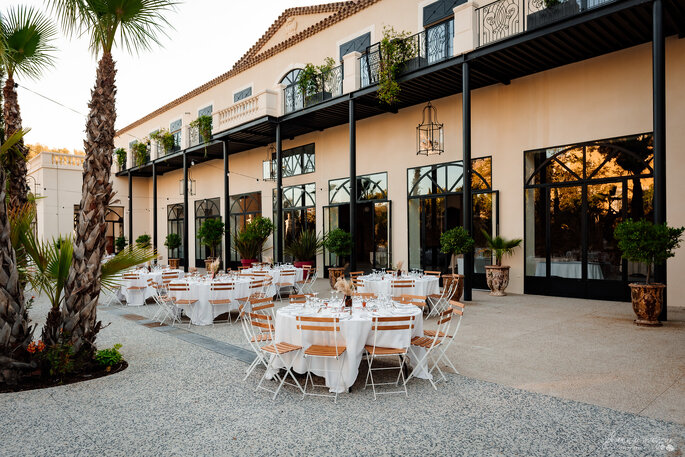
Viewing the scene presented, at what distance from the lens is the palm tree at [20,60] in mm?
7238

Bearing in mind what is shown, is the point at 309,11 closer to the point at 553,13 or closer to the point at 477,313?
the point at 553,13

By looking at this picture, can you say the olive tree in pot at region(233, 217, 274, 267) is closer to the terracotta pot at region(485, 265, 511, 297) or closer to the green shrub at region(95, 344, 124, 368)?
the terracotta pot at region(485, 265, 511, 297)

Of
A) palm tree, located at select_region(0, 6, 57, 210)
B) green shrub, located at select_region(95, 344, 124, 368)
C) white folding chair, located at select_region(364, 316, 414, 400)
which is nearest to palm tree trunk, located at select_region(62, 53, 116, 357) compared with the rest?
green shrub, located at select_region(95, 344, 124, 368)

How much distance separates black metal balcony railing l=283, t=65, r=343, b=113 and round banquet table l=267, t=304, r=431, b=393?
1055 centimetres

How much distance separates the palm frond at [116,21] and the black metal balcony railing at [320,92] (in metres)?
8.85

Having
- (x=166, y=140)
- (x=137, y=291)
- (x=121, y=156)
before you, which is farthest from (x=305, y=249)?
(x=121, y=156)

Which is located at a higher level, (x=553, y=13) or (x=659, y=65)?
(x=553, y=13)

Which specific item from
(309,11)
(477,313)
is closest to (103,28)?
(477,313)

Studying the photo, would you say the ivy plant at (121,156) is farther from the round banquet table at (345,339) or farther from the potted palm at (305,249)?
the round banquet table at (345,339)

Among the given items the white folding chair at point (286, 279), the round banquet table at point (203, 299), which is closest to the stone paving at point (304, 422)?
the round banquet table at point (203, 299)

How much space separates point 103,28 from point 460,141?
9311 mm

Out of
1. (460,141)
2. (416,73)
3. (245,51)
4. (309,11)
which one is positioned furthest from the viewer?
(245,51)

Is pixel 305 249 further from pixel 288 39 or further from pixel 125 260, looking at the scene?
pixel 125 260

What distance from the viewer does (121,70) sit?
546cm
